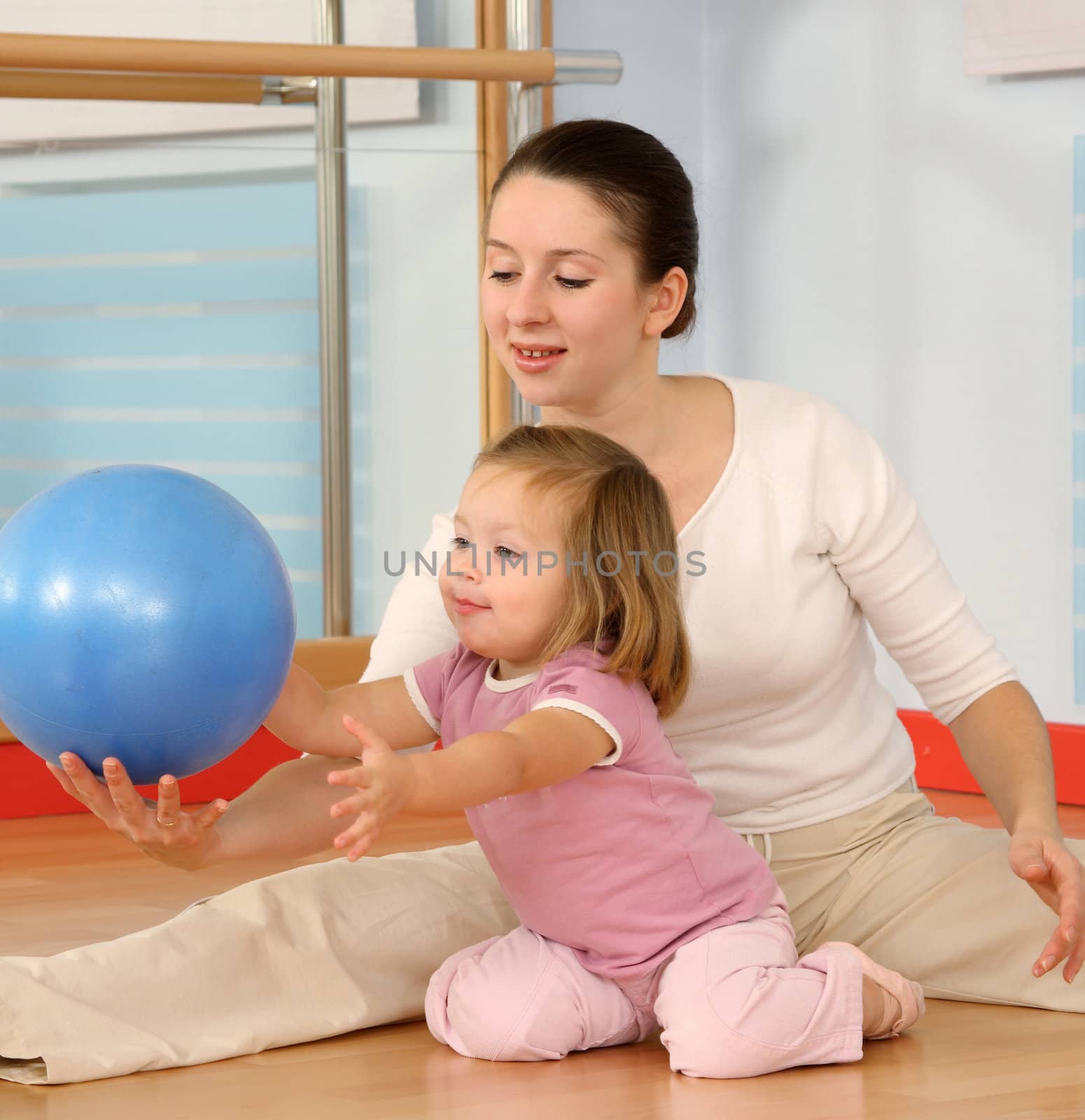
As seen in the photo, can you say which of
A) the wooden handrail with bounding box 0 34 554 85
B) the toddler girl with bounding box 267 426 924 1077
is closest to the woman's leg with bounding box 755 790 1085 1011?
the toddler girl with bounding box 267 426 924 1077

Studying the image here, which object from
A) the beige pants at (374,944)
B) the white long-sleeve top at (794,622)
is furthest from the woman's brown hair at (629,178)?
the beige pants at (374,944)

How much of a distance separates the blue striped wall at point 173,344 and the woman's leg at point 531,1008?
4.79ft

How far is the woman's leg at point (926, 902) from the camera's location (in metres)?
1.61

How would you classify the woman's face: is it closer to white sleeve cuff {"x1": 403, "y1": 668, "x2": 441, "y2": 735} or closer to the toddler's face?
the toddler's face

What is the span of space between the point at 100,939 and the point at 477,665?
0.63 meters

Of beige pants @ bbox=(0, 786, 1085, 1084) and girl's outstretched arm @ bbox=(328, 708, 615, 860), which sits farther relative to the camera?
beige pants @ bbox=(0, 786, 1085, 1084)

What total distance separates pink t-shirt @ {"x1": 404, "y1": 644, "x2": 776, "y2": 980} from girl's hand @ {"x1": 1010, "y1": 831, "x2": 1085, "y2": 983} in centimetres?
22

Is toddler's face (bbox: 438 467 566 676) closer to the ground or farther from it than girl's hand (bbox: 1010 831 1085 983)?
farther from it

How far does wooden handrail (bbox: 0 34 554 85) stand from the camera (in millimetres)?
2354

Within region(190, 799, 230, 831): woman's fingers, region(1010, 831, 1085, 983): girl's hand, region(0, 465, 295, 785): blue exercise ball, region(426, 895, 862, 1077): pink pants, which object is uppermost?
region(0, 465, 295, 785): blue exercise ball

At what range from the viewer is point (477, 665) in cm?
153

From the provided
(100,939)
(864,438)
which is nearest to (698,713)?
(864,438)

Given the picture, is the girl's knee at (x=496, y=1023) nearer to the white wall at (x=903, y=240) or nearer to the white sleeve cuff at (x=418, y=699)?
the white sleeve cuff at (x=418, y=699)

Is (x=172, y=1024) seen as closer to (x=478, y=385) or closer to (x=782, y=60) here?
(x=478, y=385)
